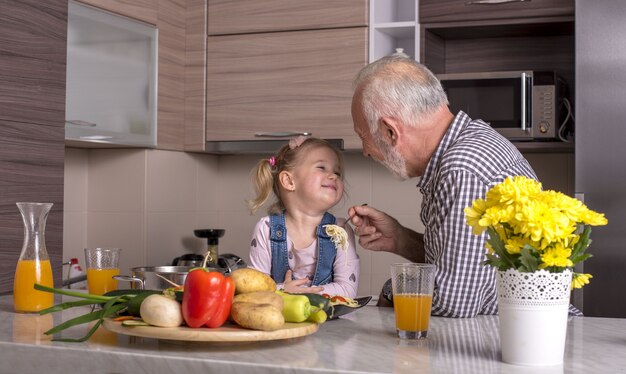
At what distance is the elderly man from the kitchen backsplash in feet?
4.16

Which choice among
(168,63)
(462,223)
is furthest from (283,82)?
(462,223)

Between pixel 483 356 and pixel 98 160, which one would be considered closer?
pixel 483 356

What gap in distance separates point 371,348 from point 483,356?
0.58ft

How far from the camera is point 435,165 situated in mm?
2061

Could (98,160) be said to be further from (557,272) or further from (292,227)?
(557,272)

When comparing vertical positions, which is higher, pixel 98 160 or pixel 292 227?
pixel 98 160

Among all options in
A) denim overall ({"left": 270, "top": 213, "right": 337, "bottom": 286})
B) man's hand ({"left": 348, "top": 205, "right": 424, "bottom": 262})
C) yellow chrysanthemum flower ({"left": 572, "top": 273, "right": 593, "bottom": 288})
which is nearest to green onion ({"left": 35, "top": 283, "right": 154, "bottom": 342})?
yellow chrysanthemum flower ({"left": 572, "top": 273, "right": 593, "bottom": 288})

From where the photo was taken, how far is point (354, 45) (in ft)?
10.8

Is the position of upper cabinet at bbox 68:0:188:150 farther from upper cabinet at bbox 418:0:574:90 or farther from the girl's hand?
the girl's hand

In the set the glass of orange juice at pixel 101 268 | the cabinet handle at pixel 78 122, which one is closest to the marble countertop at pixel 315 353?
the glass of orange juice at pixel 101 268

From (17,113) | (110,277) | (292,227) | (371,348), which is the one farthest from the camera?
(292,227)

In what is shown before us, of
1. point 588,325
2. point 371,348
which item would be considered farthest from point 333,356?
point 588,325

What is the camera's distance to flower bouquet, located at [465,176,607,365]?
4.14ft

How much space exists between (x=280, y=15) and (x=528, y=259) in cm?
229
